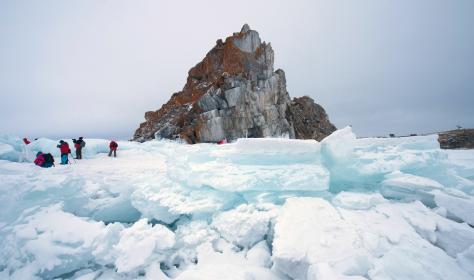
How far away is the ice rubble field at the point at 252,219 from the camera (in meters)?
3.71

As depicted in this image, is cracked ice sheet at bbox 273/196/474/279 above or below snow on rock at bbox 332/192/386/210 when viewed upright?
below

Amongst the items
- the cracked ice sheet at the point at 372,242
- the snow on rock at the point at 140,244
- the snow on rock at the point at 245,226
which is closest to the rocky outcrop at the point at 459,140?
the cracked ice sheet at the point at 372,242

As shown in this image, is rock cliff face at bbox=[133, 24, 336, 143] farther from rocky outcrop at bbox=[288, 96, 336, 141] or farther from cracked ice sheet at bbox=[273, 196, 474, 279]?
cracked ice sheet at bbox=[273, 196, 474, 279]

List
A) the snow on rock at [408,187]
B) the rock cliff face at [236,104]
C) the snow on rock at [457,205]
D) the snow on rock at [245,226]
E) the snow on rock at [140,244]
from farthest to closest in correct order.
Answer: the rock cliff face at [236,104]
the snow on rock at [408,187]
the snow on rock at [245,226]
the snow on rock at [457,205]
the snow on rock at [140,244]

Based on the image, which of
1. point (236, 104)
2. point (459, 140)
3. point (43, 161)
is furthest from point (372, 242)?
point (236, 104)

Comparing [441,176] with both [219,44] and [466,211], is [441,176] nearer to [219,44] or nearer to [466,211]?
[466,211]

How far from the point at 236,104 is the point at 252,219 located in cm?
3511

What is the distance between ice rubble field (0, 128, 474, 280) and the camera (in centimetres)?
371

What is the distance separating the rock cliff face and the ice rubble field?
30.3m

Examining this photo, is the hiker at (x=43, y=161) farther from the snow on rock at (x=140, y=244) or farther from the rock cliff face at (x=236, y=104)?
the rock cliff face at (x=236, y=104)

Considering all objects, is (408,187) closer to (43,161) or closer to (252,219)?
(252,219)

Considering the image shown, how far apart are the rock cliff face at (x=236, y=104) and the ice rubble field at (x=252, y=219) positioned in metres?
30.3

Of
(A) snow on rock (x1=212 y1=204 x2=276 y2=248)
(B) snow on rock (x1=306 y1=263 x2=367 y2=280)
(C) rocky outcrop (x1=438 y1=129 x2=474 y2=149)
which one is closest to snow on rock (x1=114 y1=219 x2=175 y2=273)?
(A) snow on rock (x1=212 y1=204 x2=276 y2=248)

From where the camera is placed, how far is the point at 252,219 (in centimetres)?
487
